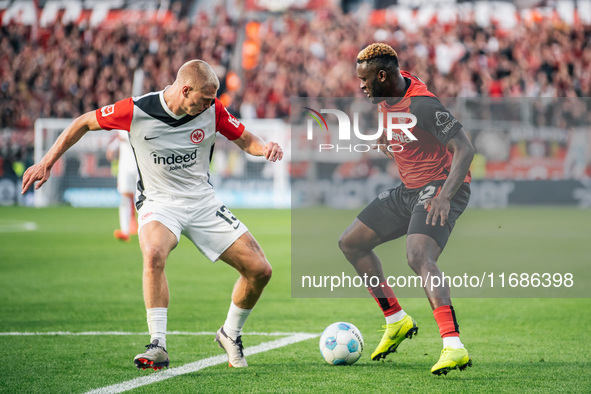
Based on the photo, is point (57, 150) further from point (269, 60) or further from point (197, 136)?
point (269, 60)

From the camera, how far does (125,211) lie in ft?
48.3

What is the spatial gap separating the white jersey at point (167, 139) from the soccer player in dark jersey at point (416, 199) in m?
1.12

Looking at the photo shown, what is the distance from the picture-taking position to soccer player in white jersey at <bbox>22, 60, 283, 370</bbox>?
5.53 metres

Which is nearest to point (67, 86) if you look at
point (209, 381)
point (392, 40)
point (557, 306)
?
point (392, 40)

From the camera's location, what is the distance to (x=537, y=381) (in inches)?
206

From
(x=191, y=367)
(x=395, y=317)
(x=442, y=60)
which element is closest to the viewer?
(x=191, y=367)

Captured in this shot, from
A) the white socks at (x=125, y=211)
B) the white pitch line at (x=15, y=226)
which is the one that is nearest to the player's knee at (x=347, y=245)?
the white socks at (x=125, y=211)

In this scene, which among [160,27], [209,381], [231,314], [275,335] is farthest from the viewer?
[160,27]

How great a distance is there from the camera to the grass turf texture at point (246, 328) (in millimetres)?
5238

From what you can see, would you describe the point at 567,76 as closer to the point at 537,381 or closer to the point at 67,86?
the point at 67,86

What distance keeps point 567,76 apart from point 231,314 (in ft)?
69.3

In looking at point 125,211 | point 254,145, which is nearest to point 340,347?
point 254,145

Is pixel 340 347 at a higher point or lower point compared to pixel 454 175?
lower

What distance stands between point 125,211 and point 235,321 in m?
9.17
